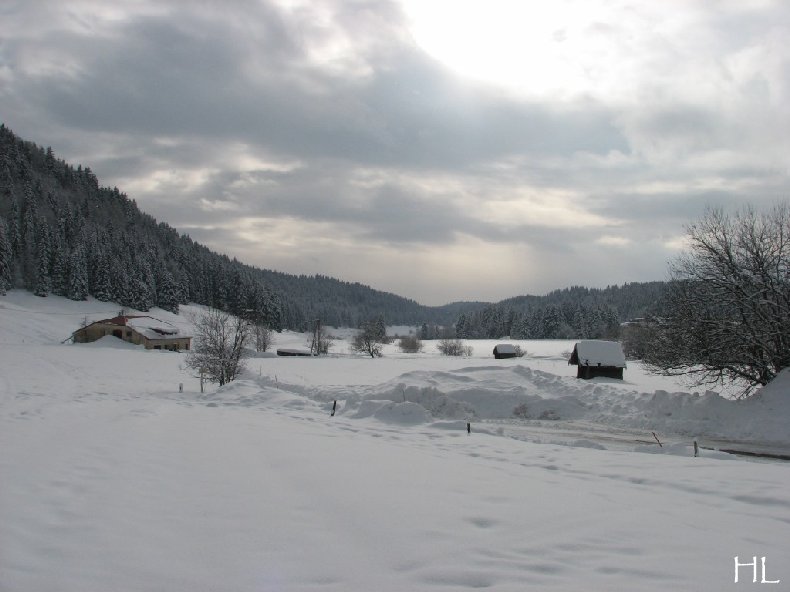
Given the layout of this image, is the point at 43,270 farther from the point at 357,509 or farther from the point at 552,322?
the point at 552,322

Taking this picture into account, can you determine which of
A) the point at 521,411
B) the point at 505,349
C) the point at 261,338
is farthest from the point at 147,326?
the point at 521,411

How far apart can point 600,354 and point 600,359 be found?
1.67 ft

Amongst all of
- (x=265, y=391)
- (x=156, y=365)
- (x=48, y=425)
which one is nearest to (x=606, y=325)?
(x=156, y=365)

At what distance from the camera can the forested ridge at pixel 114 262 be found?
101 meters

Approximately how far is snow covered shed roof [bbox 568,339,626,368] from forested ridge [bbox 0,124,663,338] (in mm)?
70833

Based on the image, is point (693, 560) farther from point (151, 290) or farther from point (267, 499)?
point (151, 290)

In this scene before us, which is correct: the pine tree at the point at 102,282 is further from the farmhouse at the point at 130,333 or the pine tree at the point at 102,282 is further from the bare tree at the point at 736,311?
the bare tree at the point at 736,311

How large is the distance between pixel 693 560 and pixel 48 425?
1536 centimetres

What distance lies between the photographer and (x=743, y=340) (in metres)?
22.9

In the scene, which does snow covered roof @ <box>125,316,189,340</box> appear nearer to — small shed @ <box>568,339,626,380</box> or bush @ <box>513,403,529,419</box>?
small shed @ <box>568,339,626,380</box>

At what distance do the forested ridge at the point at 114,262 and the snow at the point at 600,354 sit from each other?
232ft

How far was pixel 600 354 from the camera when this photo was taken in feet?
144

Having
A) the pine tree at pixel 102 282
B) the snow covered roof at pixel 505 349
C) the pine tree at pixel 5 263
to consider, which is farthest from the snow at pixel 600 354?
the pine tree at pixel 5 263

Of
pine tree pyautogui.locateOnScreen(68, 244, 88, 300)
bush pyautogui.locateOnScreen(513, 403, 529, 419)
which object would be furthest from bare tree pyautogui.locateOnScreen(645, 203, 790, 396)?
pine tree pyautogui.locateOnScreen(68, 244, 88, 300)
